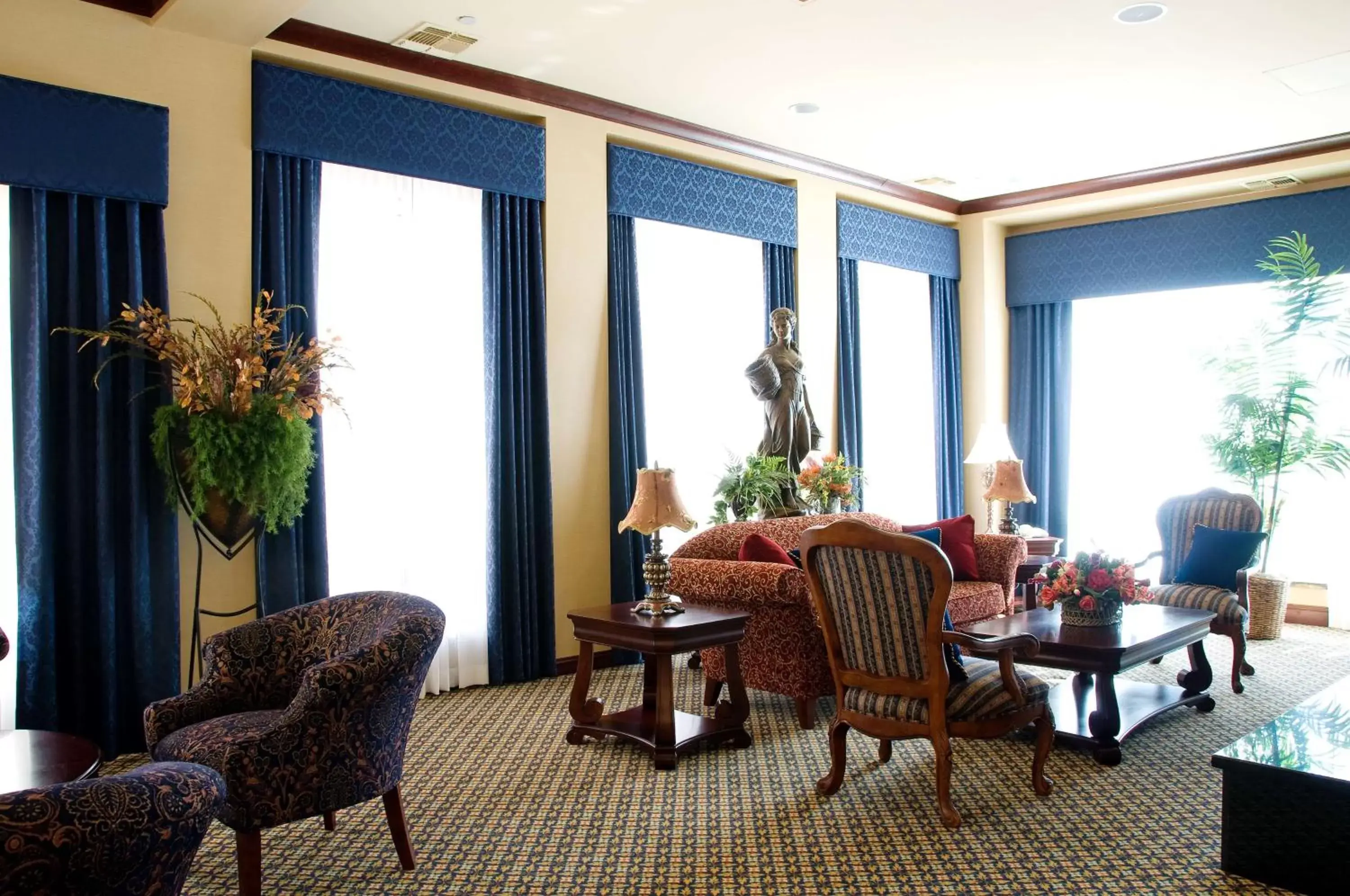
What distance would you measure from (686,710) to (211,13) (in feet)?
12.6

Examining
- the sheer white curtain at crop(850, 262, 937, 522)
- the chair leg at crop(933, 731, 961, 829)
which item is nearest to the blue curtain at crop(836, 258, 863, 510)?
the sheer white curtain at crop(850, 262, 937, 522)

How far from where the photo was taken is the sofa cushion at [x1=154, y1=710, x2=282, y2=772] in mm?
2916

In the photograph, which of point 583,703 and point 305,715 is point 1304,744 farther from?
point 305,715

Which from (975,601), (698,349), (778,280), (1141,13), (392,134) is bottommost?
(975,601)

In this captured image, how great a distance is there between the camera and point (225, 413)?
4.46 metres

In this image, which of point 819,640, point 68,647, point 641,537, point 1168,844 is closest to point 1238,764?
point 1168,844

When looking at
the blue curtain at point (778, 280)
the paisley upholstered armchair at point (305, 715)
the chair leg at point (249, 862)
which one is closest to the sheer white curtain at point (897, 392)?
the blue curtain at point (778, 280)

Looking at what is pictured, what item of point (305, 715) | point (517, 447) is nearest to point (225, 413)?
point (517, 447)

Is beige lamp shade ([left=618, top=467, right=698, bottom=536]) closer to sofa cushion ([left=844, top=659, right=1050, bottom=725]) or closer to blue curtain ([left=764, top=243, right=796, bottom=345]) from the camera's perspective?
sofa cushion ([left=844, top=659, right=1050, bottom=725])

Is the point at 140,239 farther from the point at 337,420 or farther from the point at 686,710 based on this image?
the point at 686,710

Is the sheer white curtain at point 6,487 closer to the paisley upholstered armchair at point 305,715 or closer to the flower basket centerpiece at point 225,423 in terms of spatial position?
the flower basket centerpiece at point 225,423

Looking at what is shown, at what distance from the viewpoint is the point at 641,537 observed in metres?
6.56

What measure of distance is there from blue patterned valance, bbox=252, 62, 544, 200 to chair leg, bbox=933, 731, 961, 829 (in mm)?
→ 3844

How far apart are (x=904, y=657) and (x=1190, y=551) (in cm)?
326
